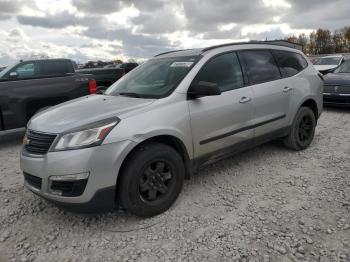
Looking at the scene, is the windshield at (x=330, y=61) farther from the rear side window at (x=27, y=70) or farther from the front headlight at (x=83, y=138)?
the front headlight at (x=83, y=138)

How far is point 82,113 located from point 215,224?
1.73m

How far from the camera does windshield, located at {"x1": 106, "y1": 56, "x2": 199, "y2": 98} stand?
3896 mm

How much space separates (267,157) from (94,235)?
3004mm

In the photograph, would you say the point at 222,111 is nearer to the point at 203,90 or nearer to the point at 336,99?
the point at 203,90

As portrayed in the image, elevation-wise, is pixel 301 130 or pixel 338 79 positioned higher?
pixel 338 79

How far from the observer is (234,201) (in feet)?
12.6

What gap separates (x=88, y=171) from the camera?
3029 millimetres

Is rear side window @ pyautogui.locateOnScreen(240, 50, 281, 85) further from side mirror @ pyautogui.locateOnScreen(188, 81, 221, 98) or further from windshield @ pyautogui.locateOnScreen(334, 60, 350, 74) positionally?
windshield @ pyautogui.locateOnScreen(334, 60, 350, 74)

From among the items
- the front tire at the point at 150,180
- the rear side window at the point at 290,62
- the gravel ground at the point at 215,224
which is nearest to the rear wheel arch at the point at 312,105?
the rear side window at the point at 290,62

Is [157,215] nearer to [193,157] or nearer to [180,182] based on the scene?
[180,182]

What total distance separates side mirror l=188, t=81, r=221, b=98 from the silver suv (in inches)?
0.4

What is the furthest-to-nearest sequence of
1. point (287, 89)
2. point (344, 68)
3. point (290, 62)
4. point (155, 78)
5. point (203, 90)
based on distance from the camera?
point (344, 68) < point (290, 62) < point (287, 89) < point (155, 78) < point (203, 90)

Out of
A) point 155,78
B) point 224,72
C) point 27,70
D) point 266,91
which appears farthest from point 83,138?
point 27,70

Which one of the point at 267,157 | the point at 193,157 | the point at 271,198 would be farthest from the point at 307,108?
the point at 193,157
